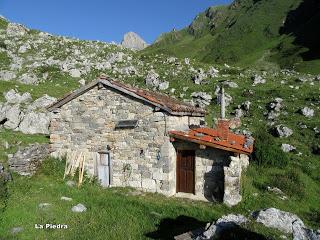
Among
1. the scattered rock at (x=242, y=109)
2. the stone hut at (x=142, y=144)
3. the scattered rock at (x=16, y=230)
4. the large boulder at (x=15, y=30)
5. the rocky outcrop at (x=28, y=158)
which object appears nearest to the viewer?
the scattered rock at (x=16, y=230)

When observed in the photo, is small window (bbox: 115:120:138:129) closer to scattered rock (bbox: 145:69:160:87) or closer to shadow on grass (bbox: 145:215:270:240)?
shadow on grass (bbox: 145:215:270:240)

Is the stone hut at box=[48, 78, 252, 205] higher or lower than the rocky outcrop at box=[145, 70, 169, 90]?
lower

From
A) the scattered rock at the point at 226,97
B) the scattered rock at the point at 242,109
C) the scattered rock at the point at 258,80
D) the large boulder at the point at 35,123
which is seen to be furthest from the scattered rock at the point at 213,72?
the large boulder at the point at 35,123

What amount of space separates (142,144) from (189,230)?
18.4 ft

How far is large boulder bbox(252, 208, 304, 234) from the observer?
11109mm

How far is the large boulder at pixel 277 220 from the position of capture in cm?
1111

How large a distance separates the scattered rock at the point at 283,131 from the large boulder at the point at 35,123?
52.7 feet

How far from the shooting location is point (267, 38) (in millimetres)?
102625

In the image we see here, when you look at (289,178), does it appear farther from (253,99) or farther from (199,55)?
(199,55)

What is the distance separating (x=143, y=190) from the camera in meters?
18.4

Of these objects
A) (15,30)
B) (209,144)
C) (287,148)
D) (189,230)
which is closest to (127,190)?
(209,144)

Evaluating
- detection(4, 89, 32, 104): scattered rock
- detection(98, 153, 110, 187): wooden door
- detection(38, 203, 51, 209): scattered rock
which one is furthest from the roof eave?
detection(4, 89, 32, 104): scattered rock

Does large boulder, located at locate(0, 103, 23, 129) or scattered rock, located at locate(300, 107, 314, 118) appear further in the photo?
scattered rock, located at locate(300, 107, 314, 118)

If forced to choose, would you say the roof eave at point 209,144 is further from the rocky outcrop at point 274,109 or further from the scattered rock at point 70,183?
the rocky outcrop at point 274,109
